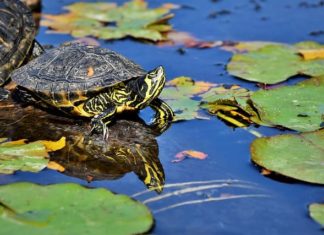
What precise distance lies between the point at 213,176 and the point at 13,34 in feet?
9.03

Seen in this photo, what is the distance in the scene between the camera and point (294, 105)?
4.74 meters

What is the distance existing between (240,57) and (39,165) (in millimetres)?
2625

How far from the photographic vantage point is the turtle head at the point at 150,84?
4.45m

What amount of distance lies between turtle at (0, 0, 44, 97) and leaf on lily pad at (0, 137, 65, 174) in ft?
4.41

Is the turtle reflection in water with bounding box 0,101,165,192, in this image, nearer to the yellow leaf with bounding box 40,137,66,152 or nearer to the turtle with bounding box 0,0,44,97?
the yellow leaf with bounding box 40,137,66,152

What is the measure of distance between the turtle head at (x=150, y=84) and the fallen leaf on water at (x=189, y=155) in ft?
1.62

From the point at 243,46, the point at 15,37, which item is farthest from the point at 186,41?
the point at 15,37

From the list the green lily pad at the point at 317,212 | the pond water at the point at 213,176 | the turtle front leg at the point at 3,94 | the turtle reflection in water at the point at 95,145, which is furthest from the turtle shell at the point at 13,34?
the green lily pad at the point at 317,212

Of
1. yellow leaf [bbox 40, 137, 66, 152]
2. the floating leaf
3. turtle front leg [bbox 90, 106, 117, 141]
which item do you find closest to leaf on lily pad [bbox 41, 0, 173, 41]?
the floating leaf

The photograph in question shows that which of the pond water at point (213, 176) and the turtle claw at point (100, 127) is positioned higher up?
the turtle claw at point (100, 127)

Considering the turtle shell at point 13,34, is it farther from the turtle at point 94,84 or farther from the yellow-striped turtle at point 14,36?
the turtle at point 94,84

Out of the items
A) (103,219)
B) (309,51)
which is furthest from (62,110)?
(309,51)

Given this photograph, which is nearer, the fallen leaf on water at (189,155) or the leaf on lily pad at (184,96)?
the fallen leaf on water at (189,155)

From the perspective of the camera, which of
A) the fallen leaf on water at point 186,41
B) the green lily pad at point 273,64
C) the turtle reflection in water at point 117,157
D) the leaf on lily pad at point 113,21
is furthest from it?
the leaf on lily pad at point 113,21
